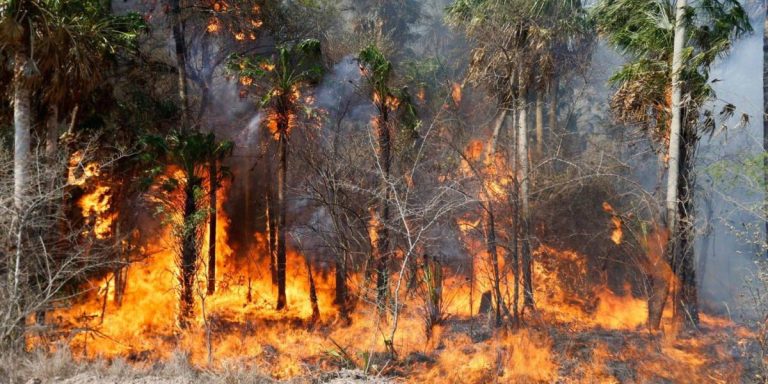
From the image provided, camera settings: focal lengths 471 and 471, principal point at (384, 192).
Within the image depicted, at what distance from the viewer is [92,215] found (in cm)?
1452

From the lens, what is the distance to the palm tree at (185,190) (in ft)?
43.6

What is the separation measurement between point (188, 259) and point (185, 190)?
2.02 metres

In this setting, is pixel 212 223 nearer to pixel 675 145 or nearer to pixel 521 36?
pixel 521 36

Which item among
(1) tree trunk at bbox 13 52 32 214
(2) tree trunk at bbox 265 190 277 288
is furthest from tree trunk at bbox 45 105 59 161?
(2) tree trunk at bbox 265 190 277 288

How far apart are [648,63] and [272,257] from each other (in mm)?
13925

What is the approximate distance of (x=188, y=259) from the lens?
541 inches

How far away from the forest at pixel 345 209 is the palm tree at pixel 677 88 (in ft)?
0.24

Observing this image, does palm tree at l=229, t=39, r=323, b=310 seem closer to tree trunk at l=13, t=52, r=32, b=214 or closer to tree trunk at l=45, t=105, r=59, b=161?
tree trunk at l=45, t=105, r=59, b=161

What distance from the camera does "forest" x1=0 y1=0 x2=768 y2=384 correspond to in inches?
399

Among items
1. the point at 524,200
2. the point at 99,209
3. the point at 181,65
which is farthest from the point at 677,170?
the point at 99,209

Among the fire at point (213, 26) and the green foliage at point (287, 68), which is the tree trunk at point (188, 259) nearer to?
the green foliage at point (287, 68)

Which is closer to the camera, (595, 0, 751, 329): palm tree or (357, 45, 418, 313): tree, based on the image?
(595, 0, 751, 329): palm tree

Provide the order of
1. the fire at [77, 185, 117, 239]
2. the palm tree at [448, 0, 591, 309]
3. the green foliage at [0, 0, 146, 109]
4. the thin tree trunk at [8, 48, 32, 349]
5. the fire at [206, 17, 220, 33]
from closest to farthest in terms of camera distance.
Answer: the thin tree trunk at [8, 48, 32, 349]
the green foliage at [0, 0, 146, 109]
the palm tree at [448, 0, 591, 309]
the fire at [77, 185, 117, 239]
the fire at [206, 17, 220, 33]

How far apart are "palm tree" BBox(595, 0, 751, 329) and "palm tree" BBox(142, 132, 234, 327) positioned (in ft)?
39.4
